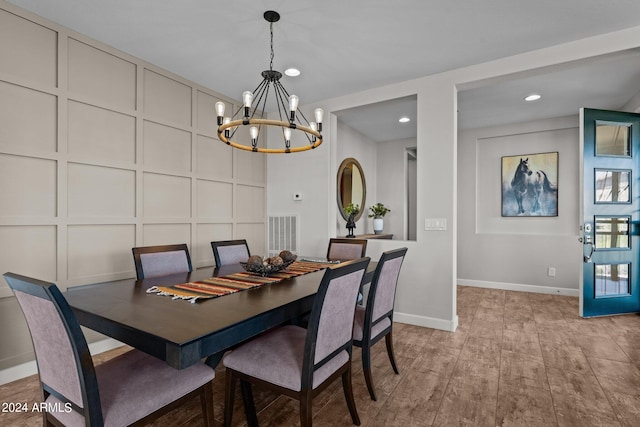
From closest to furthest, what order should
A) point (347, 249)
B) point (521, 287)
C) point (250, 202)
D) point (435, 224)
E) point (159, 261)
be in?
point (159, 261)
point (347, 249)
point (435, 224)
point (250, 202)
point (521, 287)

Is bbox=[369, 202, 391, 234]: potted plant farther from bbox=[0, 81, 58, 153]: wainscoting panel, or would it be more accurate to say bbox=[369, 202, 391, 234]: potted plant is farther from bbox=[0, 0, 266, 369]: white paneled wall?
bbox=[0, 81, 58, 153]: wainscoting panel

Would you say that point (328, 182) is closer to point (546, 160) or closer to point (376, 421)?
point (376, 421)

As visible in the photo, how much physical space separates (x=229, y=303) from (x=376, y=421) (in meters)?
1.07

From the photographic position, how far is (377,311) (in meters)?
2.07

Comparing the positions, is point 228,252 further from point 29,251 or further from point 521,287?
point 521,287

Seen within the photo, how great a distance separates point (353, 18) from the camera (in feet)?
7.84

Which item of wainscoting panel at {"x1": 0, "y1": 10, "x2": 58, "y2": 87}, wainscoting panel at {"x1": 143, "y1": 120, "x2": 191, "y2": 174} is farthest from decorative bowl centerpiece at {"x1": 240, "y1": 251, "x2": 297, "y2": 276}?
wainscoting panel at {"x1": 0, "y1": 10, "x2": 58, "y2": 87}

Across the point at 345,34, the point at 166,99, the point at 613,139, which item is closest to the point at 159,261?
the point at 166,99

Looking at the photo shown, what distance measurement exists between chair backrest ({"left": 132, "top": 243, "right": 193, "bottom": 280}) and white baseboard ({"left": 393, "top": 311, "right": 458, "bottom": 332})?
224cm

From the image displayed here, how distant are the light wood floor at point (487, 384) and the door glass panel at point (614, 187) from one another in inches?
52.8

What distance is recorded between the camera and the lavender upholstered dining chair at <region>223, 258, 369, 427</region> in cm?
144

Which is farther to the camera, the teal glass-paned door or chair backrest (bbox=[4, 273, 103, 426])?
the teal glass-paned door

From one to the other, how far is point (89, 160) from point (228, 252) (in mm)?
1350

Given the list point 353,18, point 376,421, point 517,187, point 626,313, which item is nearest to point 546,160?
point 517,187
